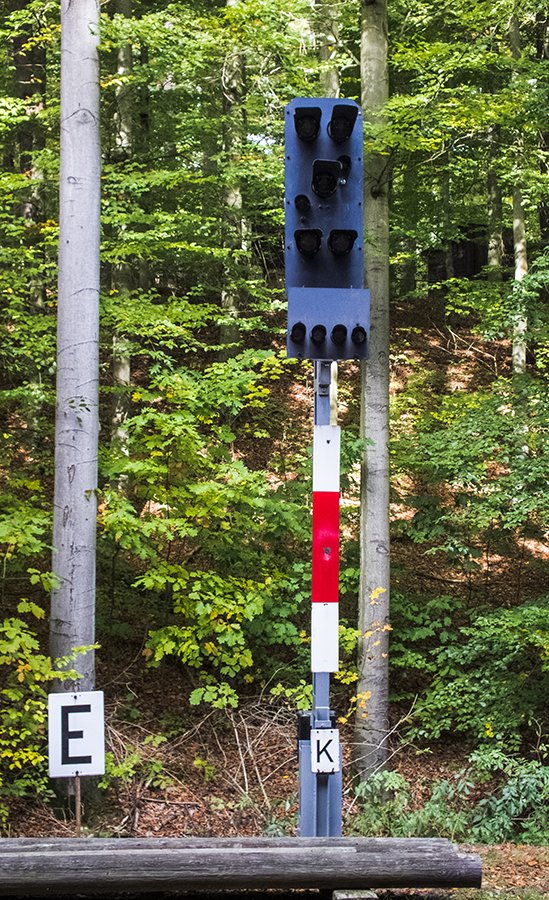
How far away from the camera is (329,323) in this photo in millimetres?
4426

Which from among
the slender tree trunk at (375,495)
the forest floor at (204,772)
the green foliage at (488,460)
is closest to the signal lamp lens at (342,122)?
the slender tree trunk at (375,495)

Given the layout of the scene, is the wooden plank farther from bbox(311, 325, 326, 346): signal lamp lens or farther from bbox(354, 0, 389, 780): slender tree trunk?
bbox(354, 0, 389, 780): slender tree trunk

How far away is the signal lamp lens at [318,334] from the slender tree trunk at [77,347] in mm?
3291

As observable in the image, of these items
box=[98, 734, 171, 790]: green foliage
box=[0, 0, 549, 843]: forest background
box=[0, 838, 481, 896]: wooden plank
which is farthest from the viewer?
box=[0, 0, 549, 843]: forest background

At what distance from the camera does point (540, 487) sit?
28.7 ft

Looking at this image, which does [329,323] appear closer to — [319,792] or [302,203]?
[302,203]

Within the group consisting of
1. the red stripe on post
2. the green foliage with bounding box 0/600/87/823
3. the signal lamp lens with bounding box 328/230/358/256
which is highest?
the signal lamp lens with bounding box 328/230/358/256

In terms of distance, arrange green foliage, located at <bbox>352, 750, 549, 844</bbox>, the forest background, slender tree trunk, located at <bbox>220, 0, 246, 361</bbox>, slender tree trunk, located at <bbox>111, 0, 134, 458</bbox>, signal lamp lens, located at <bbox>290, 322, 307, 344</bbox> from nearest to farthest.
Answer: signal lamp lens, located at <bbox>290, 322, 307, 344</bbox>
green foliage, located at <bbox>352, 750, 549, 844</bbox>
the forest background
slender tree trunk, located at <bbox>220, 0, 246, 361</bbox>
slender tree trunk, located at <bbox>111, 0, 134, 458</bbox>

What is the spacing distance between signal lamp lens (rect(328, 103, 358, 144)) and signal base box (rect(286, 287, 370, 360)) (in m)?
0.96

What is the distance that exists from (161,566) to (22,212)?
702 centimetres

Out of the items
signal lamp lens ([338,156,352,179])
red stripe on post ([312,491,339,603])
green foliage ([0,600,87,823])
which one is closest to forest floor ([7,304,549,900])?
green foliage ([0,600,87,823])

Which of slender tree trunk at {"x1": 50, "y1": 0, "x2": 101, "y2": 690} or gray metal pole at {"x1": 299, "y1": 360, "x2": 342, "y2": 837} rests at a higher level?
slender tree trunk at {"x1": 50, "y1": 0, "x2": 101, "y2": 690}

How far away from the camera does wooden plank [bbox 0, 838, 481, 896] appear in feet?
10.9

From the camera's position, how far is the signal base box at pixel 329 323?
4.40 meters
